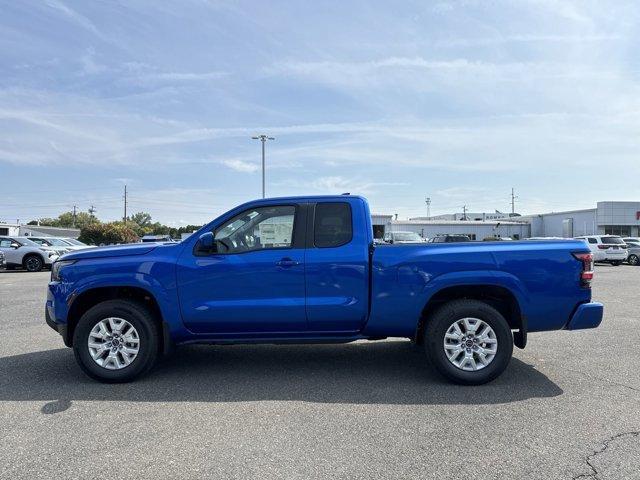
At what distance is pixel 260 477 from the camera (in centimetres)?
317

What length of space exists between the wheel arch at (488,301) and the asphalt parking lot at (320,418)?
52 centimetres

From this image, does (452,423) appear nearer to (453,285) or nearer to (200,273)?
(453,285)

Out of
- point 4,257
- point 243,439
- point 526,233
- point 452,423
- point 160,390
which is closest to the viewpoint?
point 243,439

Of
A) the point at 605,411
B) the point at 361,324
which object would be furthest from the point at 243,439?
the point at 605,411

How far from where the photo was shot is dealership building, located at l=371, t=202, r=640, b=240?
1983 inches

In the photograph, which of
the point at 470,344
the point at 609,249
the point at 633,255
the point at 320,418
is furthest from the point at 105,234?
the point at 320,418

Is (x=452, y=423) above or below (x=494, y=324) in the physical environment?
below

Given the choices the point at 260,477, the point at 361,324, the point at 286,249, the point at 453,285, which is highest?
the point at 286,249

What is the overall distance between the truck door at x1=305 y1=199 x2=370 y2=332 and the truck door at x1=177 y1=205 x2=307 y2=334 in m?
0.11

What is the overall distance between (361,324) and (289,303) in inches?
30.8

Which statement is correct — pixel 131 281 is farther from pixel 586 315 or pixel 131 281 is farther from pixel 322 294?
pixel 586 315

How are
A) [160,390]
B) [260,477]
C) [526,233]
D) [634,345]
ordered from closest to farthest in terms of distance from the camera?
[260,477], [160,390], [634,345], [526,233]

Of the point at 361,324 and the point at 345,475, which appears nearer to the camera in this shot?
the point at 345,475

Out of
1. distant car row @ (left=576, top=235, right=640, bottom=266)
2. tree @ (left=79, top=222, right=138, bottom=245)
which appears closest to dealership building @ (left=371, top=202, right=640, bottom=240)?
distant car row @ (left=576, top=235, right=640, bottom=266)
